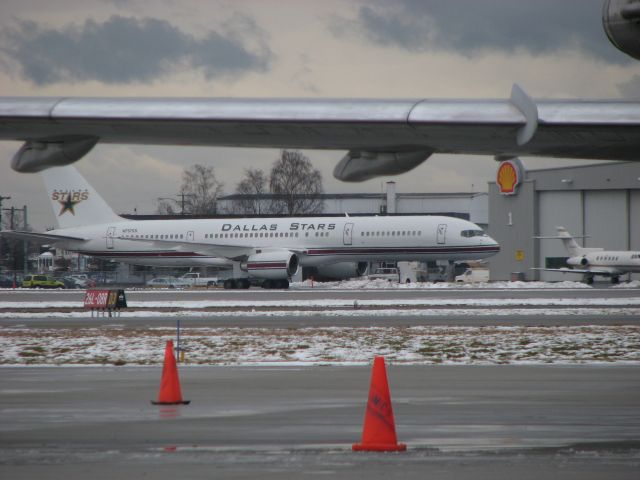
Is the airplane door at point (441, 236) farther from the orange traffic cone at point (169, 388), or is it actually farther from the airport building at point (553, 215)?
the orange traffic cone at point (169, 388)

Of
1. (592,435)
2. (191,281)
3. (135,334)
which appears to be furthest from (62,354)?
(191,281)

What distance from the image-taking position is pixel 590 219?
68188 mm

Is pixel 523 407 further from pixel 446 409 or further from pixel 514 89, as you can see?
pixel 514 89

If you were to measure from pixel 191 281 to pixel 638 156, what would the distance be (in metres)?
72.5

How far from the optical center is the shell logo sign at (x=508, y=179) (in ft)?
217

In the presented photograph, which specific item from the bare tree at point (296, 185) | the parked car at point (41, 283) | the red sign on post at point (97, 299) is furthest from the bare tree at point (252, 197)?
the red sign on post at point (97, 299)

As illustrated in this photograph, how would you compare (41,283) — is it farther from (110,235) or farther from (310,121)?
(310,121)

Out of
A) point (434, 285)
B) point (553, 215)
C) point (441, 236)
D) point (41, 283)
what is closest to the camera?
point (441, 236)

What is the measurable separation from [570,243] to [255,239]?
21529mm

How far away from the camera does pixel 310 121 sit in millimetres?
7598

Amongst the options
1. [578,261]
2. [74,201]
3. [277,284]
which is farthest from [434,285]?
[74,201]

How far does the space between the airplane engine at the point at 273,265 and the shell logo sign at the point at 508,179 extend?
20.2m

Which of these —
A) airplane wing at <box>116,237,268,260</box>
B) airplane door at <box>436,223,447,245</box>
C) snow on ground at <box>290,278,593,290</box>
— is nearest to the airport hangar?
snow on ground at <box>290,278,593,290</box>

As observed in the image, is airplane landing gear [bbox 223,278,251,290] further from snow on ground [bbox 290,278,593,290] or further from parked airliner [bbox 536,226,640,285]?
parked airliner [bbox 536,226,640,285]
